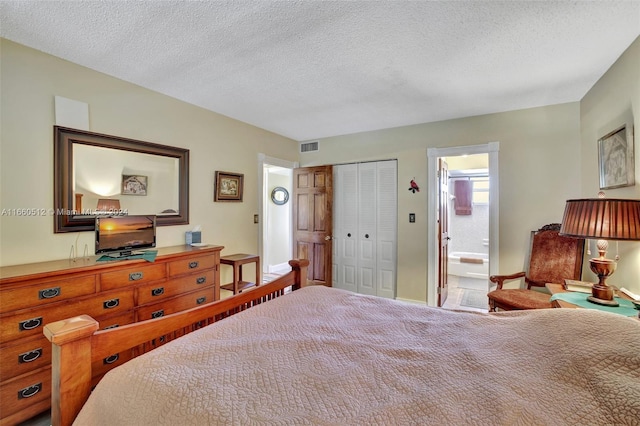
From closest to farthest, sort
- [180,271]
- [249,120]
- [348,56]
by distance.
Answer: [348,56], [180,271], [249,120]

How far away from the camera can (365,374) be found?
0.93 meters

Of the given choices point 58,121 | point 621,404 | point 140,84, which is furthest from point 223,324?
point 140,84

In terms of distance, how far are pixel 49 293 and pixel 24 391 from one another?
592 millimetres

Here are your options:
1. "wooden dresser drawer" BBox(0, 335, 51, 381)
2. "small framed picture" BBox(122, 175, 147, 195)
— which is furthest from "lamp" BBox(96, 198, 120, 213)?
"wooden dresser drawer" BBox(0, 335, 51, 381)

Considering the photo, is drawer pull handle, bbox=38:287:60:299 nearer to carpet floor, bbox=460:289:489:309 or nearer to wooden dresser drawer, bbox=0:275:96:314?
wooden dresser drawer, bbox=0:275:96:314

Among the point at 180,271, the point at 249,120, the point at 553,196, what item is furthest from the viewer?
the point at 249,120

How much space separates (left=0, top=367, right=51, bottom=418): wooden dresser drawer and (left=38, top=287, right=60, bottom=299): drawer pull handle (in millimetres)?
462

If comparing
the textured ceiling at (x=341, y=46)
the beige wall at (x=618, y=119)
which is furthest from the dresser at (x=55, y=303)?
the beige wall at (x=618, y=119)

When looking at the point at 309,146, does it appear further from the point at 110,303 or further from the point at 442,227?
the point at 110,303

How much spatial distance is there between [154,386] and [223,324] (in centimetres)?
43

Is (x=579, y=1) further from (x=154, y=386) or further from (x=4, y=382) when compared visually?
(x=4, y=382)

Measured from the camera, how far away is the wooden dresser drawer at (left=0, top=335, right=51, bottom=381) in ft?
5.32

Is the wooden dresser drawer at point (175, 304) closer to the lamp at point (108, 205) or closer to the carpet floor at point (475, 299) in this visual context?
the lamp at point (108, 205)

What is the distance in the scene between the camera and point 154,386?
872 mm
